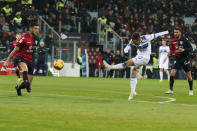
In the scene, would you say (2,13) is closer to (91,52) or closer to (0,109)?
(91,52)

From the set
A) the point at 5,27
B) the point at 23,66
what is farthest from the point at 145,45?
the point at 5,27

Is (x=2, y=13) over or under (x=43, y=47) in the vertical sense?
over

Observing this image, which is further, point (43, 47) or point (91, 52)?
point (91, 52)

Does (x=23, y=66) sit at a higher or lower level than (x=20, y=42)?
lower

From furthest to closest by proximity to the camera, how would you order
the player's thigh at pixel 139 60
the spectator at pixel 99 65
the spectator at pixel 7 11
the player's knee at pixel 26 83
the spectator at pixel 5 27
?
1. the spectator at pixel 99 65
2. the spectator at pixel 7 11
3. the spectator at pixel 5 27
4. the player's thigh at pixel 139 60
5. the player's knee at pixel 26 83

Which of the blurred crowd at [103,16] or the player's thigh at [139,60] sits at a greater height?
the blurred crowd at [103,16]

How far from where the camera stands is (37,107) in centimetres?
1148

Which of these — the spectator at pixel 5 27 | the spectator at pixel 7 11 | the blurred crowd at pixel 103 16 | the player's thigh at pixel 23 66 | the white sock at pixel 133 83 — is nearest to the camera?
the player's thigh at pixel 23 66

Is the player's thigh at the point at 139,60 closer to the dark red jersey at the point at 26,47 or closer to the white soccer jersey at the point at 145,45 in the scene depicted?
the white soccer jersey at the point at 145,45

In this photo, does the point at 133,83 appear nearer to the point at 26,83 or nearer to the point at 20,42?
the point at 26,83

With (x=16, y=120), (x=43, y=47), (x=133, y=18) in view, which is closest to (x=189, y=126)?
(x=16, y=120)

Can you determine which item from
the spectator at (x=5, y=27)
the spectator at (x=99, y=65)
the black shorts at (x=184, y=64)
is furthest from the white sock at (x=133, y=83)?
the spectator at (x=99, y=65)

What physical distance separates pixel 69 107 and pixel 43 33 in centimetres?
2664

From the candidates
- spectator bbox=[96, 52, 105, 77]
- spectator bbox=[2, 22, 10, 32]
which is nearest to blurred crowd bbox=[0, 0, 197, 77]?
spectator bbox=[2, 22, 10, 32]
